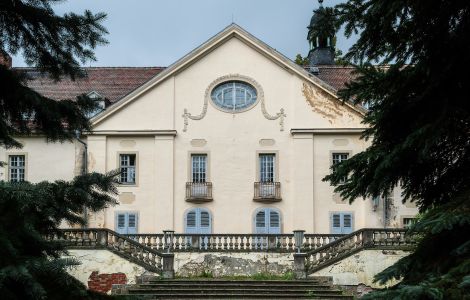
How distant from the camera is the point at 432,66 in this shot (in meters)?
8.21

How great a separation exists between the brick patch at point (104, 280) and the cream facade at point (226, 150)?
25.2ft

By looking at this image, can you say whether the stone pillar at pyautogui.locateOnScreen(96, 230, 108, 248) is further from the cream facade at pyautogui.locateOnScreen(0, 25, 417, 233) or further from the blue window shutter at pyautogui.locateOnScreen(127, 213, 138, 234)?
the blue window shutter at pyautogui.locateOnScreen(127, 213, 138, 234)

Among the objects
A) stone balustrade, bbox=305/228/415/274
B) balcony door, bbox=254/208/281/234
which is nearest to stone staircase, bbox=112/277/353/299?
stone balustrade, bbox=305/228/415/274

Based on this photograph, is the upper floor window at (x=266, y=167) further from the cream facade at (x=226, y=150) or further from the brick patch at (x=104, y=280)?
the brick patch at (x=104, y=280)

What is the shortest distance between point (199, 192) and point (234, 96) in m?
4.72

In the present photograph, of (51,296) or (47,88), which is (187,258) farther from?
(51,296)

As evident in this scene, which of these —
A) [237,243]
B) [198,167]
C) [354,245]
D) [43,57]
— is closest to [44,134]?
[43,57]

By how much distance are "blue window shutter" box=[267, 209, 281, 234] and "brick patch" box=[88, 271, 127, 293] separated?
9.45 meters

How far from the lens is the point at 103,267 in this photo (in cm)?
2595

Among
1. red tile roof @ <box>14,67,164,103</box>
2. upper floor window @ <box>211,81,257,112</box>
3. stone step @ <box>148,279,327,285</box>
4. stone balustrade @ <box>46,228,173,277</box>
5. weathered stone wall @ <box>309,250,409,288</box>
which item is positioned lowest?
stone step @ <box>148,279,327,285</box>

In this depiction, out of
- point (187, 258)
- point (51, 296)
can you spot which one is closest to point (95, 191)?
point (51, 296)

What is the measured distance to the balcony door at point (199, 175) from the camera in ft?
111

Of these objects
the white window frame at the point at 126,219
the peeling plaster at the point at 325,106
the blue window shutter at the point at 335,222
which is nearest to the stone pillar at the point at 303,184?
the blue window shutter at the point at 335,222

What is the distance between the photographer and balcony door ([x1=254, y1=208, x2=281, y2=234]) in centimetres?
3372
